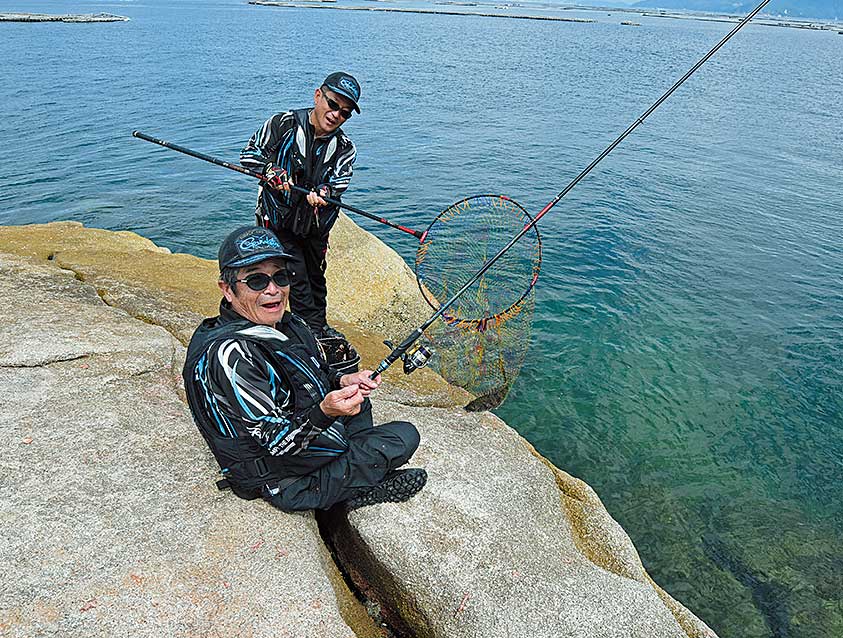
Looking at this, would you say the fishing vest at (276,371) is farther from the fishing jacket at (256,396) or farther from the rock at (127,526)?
the rock at (127,526)

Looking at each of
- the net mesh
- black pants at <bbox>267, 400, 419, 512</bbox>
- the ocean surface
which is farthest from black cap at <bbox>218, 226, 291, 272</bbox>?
the ocean surface

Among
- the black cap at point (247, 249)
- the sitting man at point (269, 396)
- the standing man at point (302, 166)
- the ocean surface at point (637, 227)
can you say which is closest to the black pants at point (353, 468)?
the sitting man at point (269, 396)

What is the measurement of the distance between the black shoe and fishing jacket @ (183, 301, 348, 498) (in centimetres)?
58

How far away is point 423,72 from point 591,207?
3182 centimetres

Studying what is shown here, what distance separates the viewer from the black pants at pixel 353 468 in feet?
15.8

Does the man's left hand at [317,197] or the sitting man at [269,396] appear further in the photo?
the man's left hand at [317,197]

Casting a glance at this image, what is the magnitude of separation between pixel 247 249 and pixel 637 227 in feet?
49.9

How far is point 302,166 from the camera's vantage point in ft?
21.9

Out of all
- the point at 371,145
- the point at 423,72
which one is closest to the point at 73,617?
the point at 371,145

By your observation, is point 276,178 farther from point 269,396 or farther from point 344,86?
point 269,396

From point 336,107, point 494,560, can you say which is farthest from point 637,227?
point 494,560

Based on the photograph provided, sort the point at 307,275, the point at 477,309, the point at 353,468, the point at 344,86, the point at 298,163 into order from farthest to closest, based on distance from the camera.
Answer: the point at 477,309 → the point at 307,275 → the point at 298,163 → the point at 344,86 → the point at 353,468

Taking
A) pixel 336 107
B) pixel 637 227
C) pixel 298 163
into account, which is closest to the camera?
pixel 336 107

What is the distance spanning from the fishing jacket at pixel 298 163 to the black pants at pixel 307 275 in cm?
17
